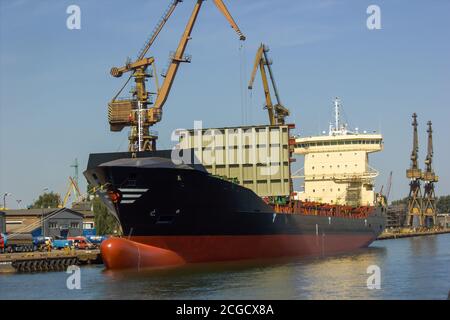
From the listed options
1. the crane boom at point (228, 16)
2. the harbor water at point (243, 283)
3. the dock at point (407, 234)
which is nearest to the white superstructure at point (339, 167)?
the crane boom at point (228, 16)

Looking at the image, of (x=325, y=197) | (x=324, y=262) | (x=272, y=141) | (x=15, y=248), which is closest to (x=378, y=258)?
(x=324, y=262)

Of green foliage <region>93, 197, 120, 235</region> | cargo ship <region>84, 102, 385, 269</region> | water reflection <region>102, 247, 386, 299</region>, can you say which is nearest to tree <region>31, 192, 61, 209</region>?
green foliage <region>93, 197, 120, 235</region>

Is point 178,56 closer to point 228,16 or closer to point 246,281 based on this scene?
point 228,16

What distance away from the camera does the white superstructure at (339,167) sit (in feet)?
212

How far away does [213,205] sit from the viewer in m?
36.9

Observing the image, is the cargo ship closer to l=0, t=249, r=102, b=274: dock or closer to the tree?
l=0, t=249, r=102, b=274: dock

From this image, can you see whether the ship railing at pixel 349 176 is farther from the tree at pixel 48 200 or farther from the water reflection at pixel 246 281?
the tree at pixel 48 200

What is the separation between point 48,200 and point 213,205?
8000 cm

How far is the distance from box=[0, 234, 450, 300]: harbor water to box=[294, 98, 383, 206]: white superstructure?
2551cm

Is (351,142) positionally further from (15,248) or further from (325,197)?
(15,248)

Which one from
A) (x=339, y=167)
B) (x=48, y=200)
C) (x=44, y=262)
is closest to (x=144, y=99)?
(x=44, y=262)

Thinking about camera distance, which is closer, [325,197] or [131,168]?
[131,168]

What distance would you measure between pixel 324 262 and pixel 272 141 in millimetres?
9042
